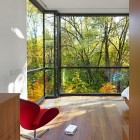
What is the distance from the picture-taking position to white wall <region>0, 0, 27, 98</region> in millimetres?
3441

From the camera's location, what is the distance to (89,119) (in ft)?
15.9

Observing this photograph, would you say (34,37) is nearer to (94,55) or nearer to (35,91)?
(35,91)

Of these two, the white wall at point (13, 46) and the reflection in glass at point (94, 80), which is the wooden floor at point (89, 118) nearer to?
the reflection in glass at point (94, 80)

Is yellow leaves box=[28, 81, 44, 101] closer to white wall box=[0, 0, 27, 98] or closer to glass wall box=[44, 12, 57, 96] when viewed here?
glass wall box=[44, 12, 57, 96]

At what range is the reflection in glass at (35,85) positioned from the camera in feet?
18.0

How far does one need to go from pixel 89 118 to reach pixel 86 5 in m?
3.31

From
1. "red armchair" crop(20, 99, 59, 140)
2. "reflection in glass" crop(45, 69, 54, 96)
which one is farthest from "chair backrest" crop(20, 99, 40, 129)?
"reflection in glass" crop(45, 69, 54, 96)

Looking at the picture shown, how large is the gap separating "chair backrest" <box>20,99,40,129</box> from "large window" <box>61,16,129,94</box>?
14.6 ft

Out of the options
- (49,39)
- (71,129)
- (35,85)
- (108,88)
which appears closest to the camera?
(71,129)

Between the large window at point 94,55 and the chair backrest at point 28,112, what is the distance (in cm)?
444

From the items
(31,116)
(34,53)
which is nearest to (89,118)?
(31,116)

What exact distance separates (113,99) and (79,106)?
148 cm

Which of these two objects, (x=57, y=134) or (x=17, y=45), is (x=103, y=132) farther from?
(x=17, y=45)

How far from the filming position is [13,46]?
3.93 m
